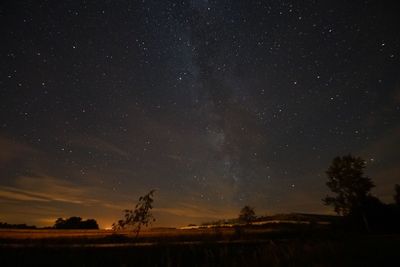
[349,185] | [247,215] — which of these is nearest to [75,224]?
[247,215]

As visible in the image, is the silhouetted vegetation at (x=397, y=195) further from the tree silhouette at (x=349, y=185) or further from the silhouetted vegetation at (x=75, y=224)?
the silhouetted vegetation at (x=75, y=224)

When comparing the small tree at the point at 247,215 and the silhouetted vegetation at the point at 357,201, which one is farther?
the small tree at the point at 247,215

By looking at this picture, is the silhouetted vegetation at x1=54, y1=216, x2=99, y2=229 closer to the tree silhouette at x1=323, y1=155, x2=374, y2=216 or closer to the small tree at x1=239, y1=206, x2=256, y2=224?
the small tree at x1=239, y1=206, x2=256, y2=224

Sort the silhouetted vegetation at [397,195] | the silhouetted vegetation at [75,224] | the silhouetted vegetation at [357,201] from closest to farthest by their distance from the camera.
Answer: the silhouetted vegetation at [357,201] < the silhouetted vegetation at [397,195] < the silhouetted vegetation at [75,224]

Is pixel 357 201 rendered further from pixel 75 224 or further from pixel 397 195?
pixel 75 224

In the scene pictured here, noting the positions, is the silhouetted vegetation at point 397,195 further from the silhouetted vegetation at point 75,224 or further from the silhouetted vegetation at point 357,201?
the silhouetted vegetation at point 75,224

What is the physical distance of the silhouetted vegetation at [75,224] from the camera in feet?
296

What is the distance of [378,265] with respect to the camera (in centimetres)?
872

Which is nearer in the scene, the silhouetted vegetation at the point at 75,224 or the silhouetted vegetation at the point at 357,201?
the silhouetted vegetation at the point at 357,201

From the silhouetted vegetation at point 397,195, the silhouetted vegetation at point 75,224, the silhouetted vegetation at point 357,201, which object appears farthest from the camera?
the silhouetted vegetation at point 75,224

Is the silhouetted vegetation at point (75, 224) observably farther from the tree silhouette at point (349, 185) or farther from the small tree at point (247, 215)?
the tree silhouette at point (349, 185)

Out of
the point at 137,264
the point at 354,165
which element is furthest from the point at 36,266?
the point at 354,165

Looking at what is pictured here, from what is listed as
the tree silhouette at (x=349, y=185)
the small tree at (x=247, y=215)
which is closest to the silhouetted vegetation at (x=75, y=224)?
the small tree at (x=247, y=215)

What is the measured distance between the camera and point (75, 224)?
3588 inches
